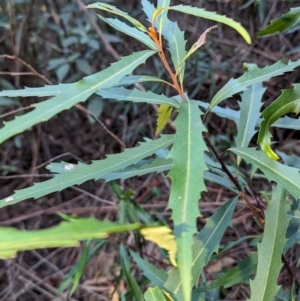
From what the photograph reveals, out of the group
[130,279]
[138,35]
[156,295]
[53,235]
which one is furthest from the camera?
[130,279]

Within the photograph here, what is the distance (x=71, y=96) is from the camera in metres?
0.49

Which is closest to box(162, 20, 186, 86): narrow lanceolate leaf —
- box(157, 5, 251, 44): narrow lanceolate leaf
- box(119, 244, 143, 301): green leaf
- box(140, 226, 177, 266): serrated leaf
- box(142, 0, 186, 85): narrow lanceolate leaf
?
box(142, 0, 186, 85): narrow lanceolate leaf

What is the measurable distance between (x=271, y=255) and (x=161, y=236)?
0.36 meters

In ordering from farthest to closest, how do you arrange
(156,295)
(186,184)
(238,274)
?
(238,274)
(156,295)
(186,184)

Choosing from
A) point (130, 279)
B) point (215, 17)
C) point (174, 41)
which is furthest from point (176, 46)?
point (130, 279)

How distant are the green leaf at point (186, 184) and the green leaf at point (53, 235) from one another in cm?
10

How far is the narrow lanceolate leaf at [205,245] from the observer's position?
670mm

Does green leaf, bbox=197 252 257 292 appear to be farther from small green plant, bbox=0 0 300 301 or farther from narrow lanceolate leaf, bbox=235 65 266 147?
narrow lanceolate leaf, bbox=235 65 266 147

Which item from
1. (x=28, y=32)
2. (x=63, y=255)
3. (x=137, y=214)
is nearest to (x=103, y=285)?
(x=63, y=255)

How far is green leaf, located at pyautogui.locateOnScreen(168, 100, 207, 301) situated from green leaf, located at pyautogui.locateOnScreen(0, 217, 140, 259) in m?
0.10

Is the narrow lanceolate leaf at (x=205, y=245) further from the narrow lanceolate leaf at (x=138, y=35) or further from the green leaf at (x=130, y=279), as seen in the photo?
the green leaf at (x=130, y=279)

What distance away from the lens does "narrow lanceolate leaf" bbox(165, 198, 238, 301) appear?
670 millimetres

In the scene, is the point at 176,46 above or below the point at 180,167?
above

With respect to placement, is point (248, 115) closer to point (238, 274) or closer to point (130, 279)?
point (238, 274)
